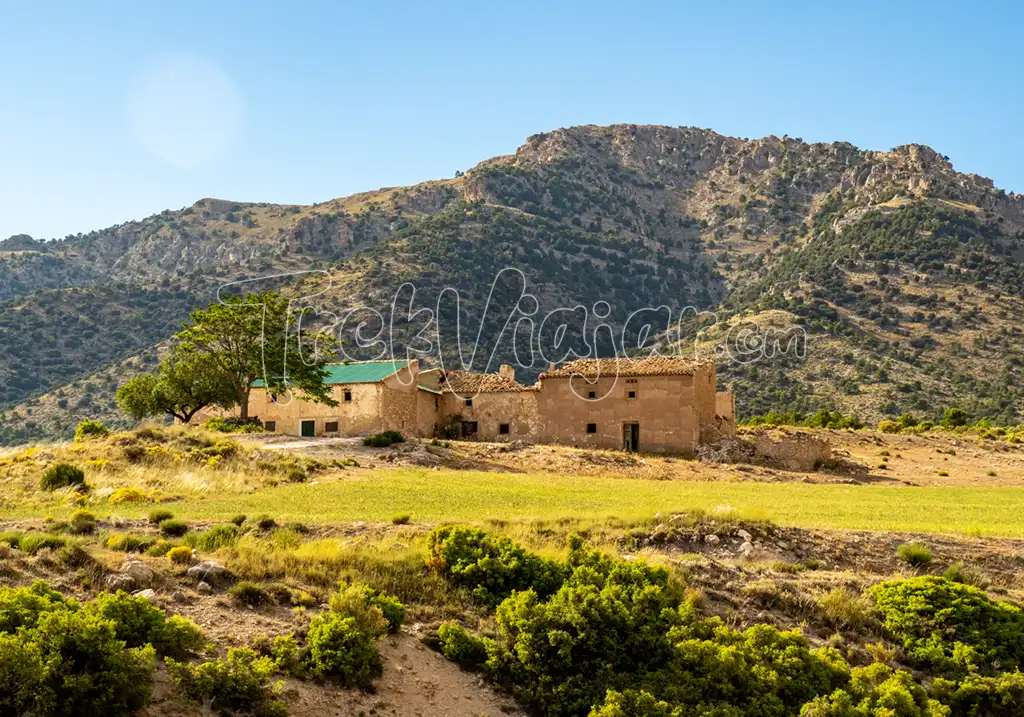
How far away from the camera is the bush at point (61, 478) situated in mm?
26219

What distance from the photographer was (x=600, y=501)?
91.0 ft

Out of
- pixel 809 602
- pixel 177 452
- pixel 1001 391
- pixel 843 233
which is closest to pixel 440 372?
pixel 177 452

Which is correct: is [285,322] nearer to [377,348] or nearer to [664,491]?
[664,491]

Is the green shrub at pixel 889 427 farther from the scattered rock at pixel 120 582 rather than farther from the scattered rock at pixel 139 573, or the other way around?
the scattered rock at pixel 120 582

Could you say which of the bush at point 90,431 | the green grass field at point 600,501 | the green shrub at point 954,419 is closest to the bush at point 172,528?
the green grass field at point 600,501

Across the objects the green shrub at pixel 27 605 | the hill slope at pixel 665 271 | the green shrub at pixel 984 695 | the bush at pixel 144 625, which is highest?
the hill slope at pixel 665 271

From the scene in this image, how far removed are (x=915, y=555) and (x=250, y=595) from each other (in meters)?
14.2

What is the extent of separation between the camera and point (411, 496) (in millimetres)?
27516

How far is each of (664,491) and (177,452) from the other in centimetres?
1801

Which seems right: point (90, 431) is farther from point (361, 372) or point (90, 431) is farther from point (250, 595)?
point (250, 595)

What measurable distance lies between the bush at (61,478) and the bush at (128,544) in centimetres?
1054

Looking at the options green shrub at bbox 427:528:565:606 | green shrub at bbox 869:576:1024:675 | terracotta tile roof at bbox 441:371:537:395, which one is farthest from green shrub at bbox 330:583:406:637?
terracotta tile roof at bbox 441:371:537:395

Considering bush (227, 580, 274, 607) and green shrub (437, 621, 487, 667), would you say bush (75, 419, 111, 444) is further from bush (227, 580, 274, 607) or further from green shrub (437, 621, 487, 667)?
green shrub (437, 621, 487, 667)

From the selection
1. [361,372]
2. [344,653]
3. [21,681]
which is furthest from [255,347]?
[21,681]
